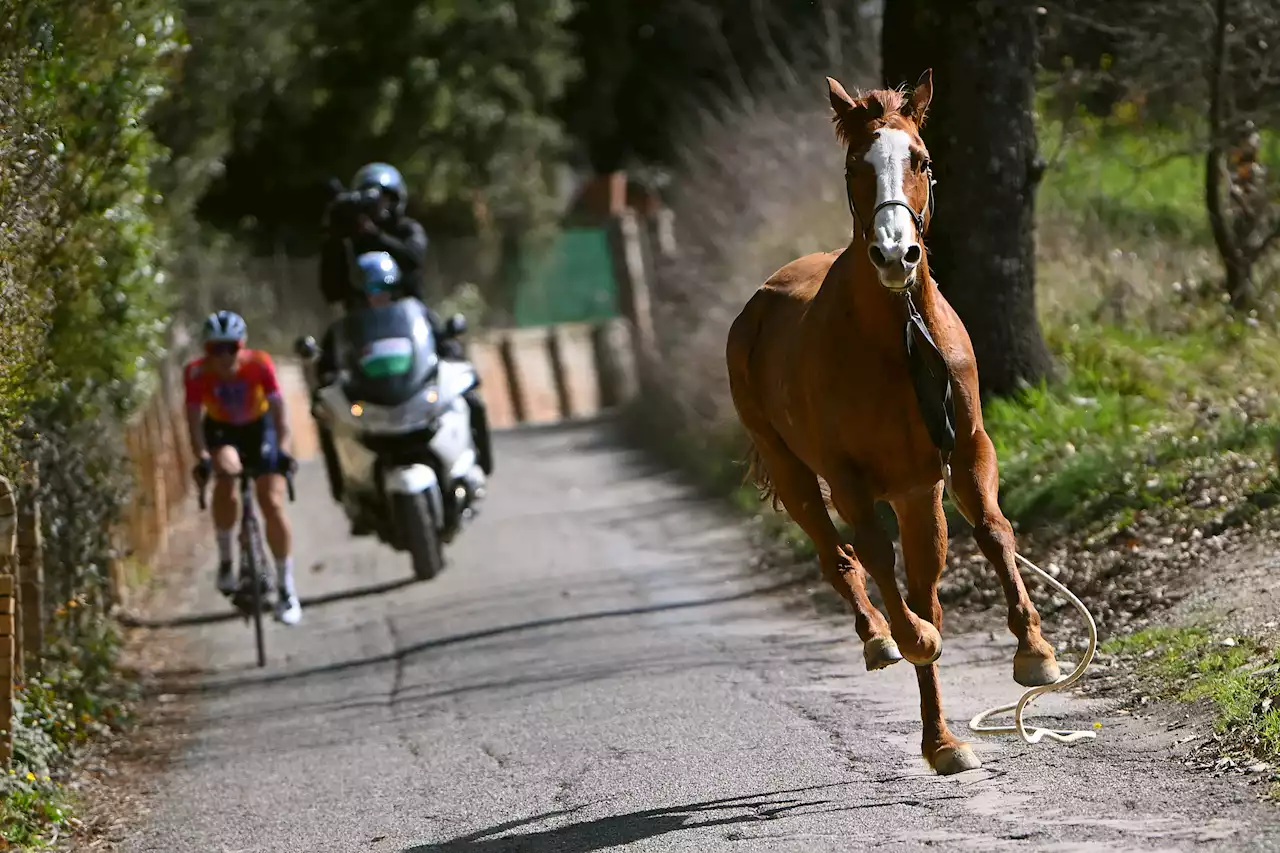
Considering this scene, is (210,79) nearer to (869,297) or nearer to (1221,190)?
(1221,190)

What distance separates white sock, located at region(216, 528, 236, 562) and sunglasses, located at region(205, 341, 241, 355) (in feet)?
3.62

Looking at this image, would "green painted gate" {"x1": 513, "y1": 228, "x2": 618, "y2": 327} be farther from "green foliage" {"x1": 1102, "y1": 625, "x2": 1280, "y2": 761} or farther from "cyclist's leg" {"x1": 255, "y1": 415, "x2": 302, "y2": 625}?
"green foliage" {"x1": 1102, "y1": 625, "x2": 1280, "y2": 761}

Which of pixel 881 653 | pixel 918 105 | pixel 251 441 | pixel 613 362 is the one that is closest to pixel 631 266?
pixel 613 362

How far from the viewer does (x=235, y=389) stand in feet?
39.1

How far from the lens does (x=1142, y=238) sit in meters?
15.5

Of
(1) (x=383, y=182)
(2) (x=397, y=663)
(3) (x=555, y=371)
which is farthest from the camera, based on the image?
(3) (x=555, y=371)

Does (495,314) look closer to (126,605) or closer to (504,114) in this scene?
(504,114)

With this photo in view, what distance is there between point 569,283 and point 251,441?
800 inches

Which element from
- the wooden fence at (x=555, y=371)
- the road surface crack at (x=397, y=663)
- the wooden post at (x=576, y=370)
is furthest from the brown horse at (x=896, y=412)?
the wooden post at (x=576, y=370)

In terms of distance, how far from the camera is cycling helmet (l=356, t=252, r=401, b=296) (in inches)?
505

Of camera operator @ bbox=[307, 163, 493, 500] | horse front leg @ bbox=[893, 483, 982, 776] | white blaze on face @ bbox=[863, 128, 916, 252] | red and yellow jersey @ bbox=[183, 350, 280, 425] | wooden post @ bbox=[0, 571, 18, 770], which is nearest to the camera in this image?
white blaze on face @ bbox=[863, 128, 916, 252]

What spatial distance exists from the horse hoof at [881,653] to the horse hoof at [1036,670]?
1.52 feet

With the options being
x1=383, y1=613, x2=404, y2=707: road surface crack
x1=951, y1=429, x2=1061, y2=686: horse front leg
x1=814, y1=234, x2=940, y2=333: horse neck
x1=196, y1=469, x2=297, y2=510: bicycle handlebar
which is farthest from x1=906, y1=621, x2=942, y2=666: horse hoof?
x1=196, y1=469, x2=297, y2=510: bicycle handlebar

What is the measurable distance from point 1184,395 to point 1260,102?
3.07 meters
